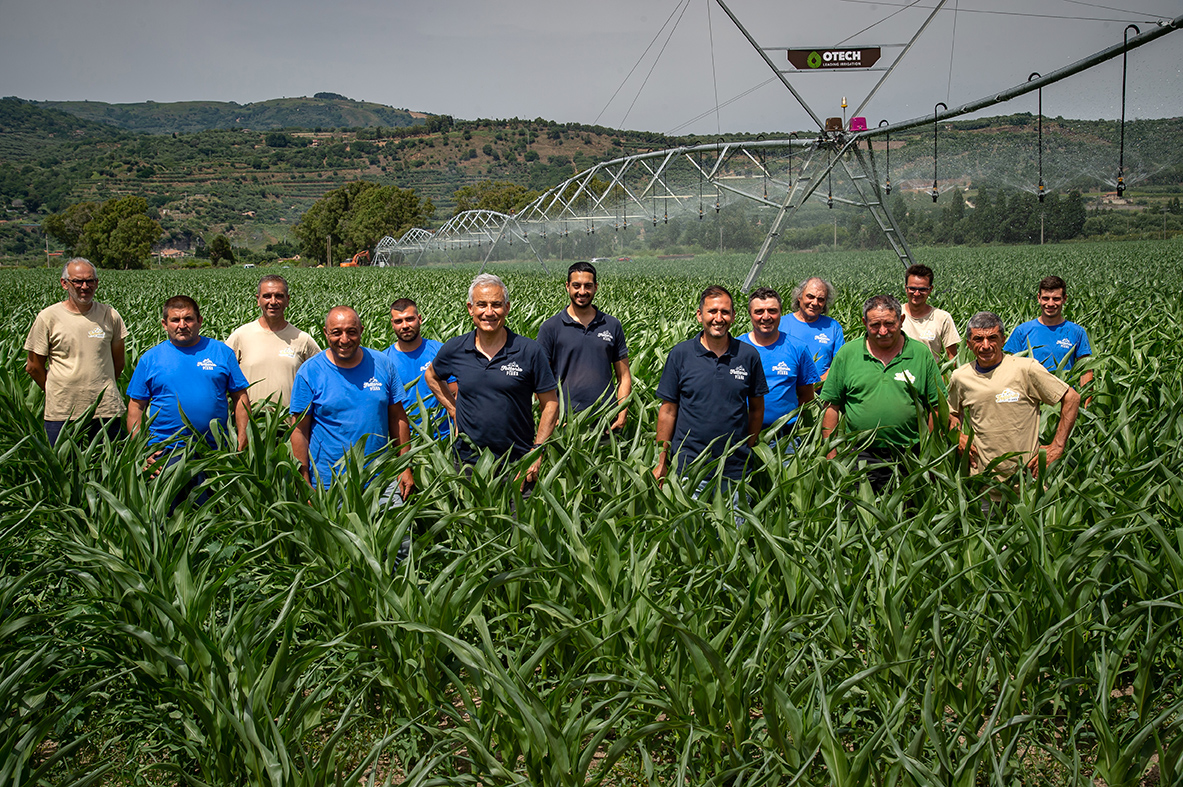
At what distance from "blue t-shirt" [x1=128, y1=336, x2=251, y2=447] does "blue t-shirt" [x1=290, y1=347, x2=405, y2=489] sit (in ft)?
2.85

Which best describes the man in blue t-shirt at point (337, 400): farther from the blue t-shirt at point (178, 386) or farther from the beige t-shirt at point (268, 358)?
the beige t-shirt at point (268, 358)

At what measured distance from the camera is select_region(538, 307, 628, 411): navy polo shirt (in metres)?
5.55

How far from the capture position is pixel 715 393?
450cm

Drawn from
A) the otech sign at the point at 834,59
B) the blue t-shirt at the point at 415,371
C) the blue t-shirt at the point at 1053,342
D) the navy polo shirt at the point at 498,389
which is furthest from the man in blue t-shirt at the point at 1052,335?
the otech sign at the point at 834,59

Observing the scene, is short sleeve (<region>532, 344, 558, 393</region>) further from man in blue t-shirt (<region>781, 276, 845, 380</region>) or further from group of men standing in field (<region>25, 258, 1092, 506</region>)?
man in blue t-shirt (<region>781, 276, 845, 380</region>)

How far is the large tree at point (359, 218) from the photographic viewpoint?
93625 mm

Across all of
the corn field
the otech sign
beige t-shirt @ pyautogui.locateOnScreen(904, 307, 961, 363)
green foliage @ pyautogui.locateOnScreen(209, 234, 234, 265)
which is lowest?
the corn field

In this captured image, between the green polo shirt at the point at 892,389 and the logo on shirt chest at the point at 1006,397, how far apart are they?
0.29 metres

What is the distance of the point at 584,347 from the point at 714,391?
4.31 ft

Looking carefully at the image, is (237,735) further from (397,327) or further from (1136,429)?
(1136,429)

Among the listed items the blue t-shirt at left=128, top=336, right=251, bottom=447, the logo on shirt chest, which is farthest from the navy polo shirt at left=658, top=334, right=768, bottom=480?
the blue t-shirt at left=128, top=336, right=251, bottom=447

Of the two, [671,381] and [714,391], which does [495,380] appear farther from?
[714,391]

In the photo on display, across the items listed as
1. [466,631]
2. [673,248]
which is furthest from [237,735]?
[673,248]

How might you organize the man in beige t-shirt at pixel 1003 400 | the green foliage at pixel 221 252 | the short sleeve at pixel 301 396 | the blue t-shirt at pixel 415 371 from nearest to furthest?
the man in beige t-shirt at pixel 1003 400
the short sleeve at pixel 301 396
the blue t-shirt at pixel 415 371
the green foliage at pixel 221 252
